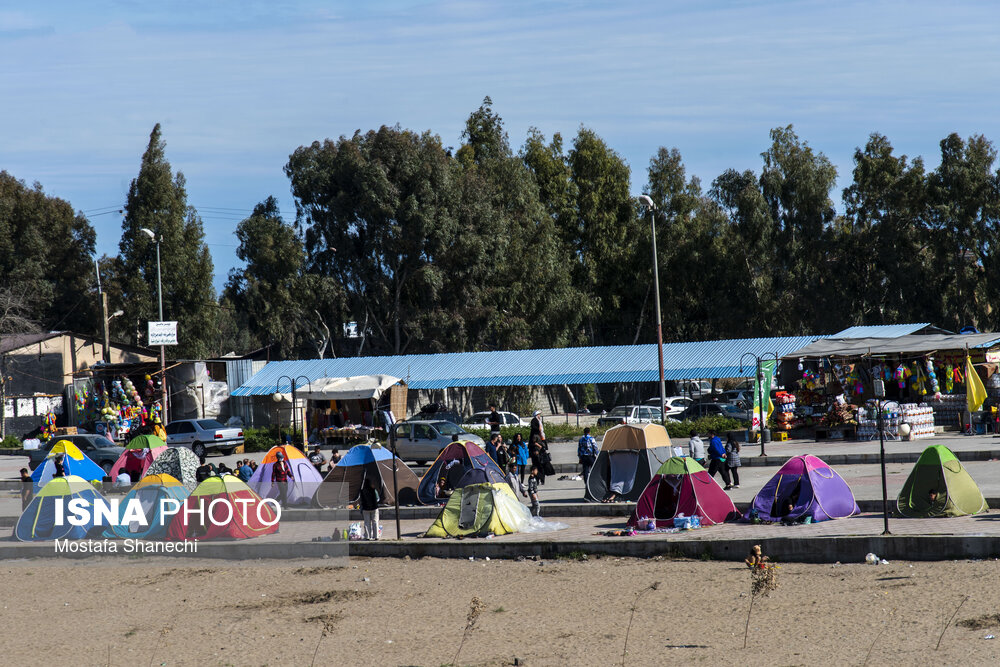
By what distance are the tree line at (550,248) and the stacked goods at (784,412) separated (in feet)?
86.1

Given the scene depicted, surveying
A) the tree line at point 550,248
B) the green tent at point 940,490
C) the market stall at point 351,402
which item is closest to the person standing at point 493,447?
the green tent at point 940,490

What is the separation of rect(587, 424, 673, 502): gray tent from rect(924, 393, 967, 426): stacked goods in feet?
46.7

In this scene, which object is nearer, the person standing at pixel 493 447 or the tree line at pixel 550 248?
the person standing at pixel 493 447

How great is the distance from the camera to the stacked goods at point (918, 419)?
28.1 metres

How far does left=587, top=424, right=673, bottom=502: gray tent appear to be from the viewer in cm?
1977

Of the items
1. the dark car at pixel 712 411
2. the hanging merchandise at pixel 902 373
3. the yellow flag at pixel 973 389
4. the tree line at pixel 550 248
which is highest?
the tree line at pixel 550 248

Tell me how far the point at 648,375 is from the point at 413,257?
2085cm

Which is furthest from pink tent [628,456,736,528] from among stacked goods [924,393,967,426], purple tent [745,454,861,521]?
Result: stacked goods [924,393,967,426]

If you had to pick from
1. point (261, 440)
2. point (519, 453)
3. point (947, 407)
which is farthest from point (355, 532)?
point (261, 440)

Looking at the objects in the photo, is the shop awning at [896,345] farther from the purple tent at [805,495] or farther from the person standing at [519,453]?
the purple tent at [805,495]

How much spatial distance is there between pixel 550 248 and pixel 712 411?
2182 cm

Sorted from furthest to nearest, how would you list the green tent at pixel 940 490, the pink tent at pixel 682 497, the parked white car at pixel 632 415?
1. the parked white car at pixel 632 415
2. the pink tent at pixel 682 497
3. the green tent at pixel 940 490

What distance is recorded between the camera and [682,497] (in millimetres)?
16750

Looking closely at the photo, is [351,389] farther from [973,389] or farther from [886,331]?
[973,389]
